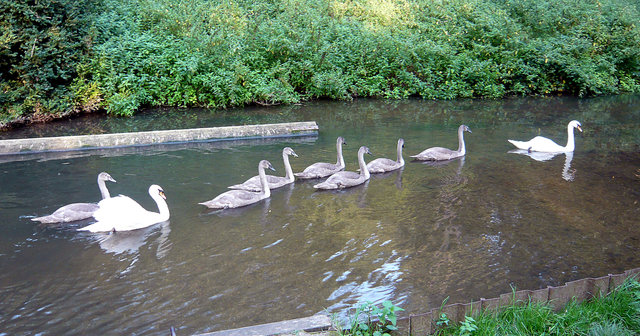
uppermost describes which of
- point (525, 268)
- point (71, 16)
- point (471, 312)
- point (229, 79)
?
point (71, 16)

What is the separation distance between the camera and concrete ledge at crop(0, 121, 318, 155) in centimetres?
1191

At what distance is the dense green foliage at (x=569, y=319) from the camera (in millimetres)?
4750

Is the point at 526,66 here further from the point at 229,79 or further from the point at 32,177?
the point at 32,177

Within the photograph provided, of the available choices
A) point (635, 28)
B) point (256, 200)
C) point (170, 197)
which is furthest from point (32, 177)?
point (635, 28)

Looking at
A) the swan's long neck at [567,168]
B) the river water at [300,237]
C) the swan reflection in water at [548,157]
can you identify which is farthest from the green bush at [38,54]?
the swan's long neck at [567,168]

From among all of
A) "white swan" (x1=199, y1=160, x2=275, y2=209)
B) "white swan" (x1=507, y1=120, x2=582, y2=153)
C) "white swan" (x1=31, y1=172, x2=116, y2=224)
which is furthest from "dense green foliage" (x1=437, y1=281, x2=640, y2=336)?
"white swan" (x1=507, y1=120, x2=582, y2=153)

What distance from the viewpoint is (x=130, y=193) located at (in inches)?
380

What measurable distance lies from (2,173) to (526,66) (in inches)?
640

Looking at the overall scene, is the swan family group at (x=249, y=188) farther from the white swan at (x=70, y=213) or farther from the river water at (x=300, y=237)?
the river water at (x=300, y=237)

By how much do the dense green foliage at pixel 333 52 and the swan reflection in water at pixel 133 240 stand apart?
8017 millimetres

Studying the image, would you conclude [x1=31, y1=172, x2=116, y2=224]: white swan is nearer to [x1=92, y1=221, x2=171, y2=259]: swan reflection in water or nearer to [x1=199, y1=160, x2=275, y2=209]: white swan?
[x1=92, y1=221, x2=171, y2=259]: swan reflection in water

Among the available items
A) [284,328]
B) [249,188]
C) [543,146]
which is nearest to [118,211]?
[249,188]

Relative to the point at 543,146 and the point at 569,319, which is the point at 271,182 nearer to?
the point at 569,319

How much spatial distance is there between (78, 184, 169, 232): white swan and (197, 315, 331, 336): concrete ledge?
384 centimetres
